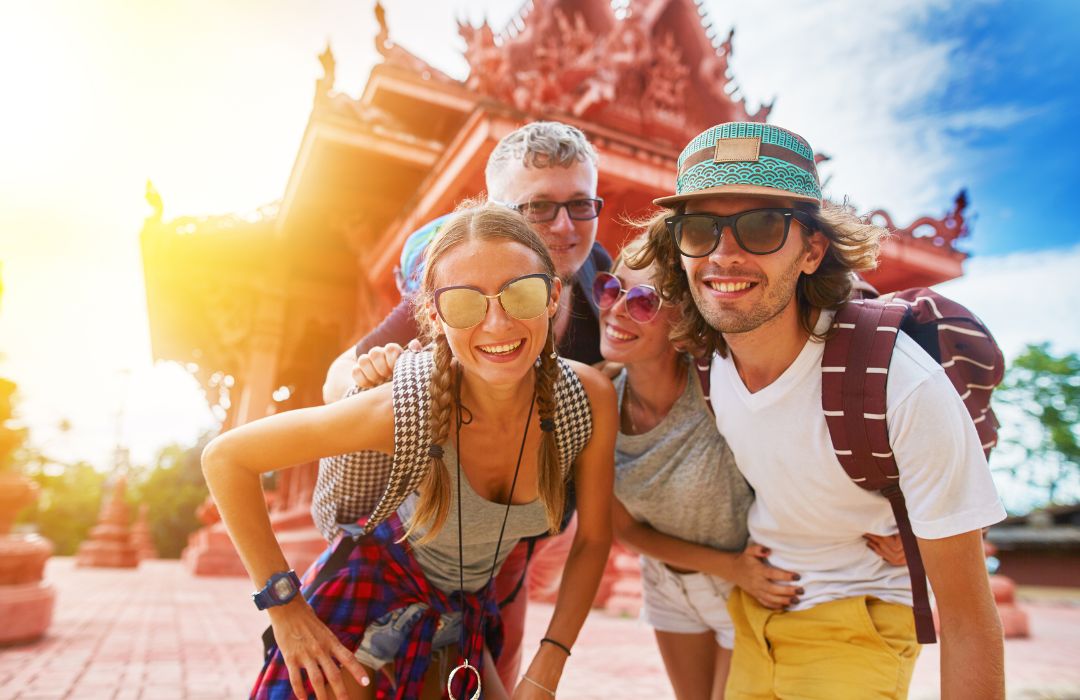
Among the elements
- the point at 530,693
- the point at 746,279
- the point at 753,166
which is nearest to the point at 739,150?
the point at 753,166

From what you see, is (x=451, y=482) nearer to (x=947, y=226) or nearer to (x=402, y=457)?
Result: (x=402, y=457)

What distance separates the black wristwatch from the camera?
5.48 feet

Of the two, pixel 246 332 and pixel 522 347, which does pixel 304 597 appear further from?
pixel 246 332

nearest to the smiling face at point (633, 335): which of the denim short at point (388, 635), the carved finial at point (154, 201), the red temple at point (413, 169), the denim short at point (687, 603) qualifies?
the denim short at point (687, 603)

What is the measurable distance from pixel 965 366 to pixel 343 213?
20.8 feet

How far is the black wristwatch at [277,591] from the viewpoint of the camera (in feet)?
5.48

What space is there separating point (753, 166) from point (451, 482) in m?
1.15

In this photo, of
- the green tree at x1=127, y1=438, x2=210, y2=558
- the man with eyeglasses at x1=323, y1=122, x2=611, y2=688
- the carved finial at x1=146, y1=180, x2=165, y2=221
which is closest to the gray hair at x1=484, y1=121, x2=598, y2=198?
the man with eyeglasses at x1=323, y1=122, x2=611, y2=688

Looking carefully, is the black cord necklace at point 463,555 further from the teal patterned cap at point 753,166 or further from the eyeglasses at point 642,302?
the teal patterned cap at point 753,166

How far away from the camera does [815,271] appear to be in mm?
1946

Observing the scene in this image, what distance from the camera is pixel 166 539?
31.8m

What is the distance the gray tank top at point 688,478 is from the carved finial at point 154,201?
21.5 ft

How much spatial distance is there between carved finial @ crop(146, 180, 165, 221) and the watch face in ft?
21.5

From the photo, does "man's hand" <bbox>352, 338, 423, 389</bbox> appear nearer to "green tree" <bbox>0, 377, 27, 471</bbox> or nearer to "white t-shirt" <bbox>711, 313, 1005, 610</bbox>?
"white t-shirt" <bbox>711, 313, 1005, 610</bbox>
